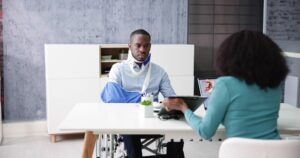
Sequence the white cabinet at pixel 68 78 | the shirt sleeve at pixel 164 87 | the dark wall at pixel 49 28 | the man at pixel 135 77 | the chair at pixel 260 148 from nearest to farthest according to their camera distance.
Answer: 1. the chair at pixel 260 148
2. the man at pixel 135 77
3. the shirt sleeve at pixel 164 87
4. the white cabinet at pixel 68 78
5. the dark wall at pixel 49 28

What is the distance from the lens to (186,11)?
4918 mm

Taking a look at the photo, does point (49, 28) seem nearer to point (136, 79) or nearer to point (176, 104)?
point (136, 79)

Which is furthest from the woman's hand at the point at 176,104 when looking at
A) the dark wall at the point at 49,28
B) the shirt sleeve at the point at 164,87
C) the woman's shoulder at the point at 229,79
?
the dark wall at the point at 49,28

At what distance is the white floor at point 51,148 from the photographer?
3845 mm

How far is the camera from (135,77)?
2.89 m

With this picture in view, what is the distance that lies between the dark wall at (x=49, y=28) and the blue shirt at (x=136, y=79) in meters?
1.89

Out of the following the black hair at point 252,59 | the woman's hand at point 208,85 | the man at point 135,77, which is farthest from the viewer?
the man at point 135,77

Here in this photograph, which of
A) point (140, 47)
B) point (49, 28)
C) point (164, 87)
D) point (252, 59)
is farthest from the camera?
point (49, 28)

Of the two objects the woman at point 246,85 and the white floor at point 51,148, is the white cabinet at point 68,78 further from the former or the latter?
the woman at point 246,85

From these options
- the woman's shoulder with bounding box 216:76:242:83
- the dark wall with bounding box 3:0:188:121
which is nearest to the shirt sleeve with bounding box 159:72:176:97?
the woman's shoulder with bounding box 216:76:242:83

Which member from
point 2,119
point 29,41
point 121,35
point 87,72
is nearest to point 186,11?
point 121,35

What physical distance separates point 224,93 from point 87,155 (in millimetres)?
954

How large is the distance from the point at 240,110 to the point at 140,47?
4.21 ft

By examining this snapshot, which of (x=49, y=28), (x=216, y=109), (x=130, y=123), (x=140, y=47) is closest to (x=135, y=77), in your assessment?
(x=140, y=47)
